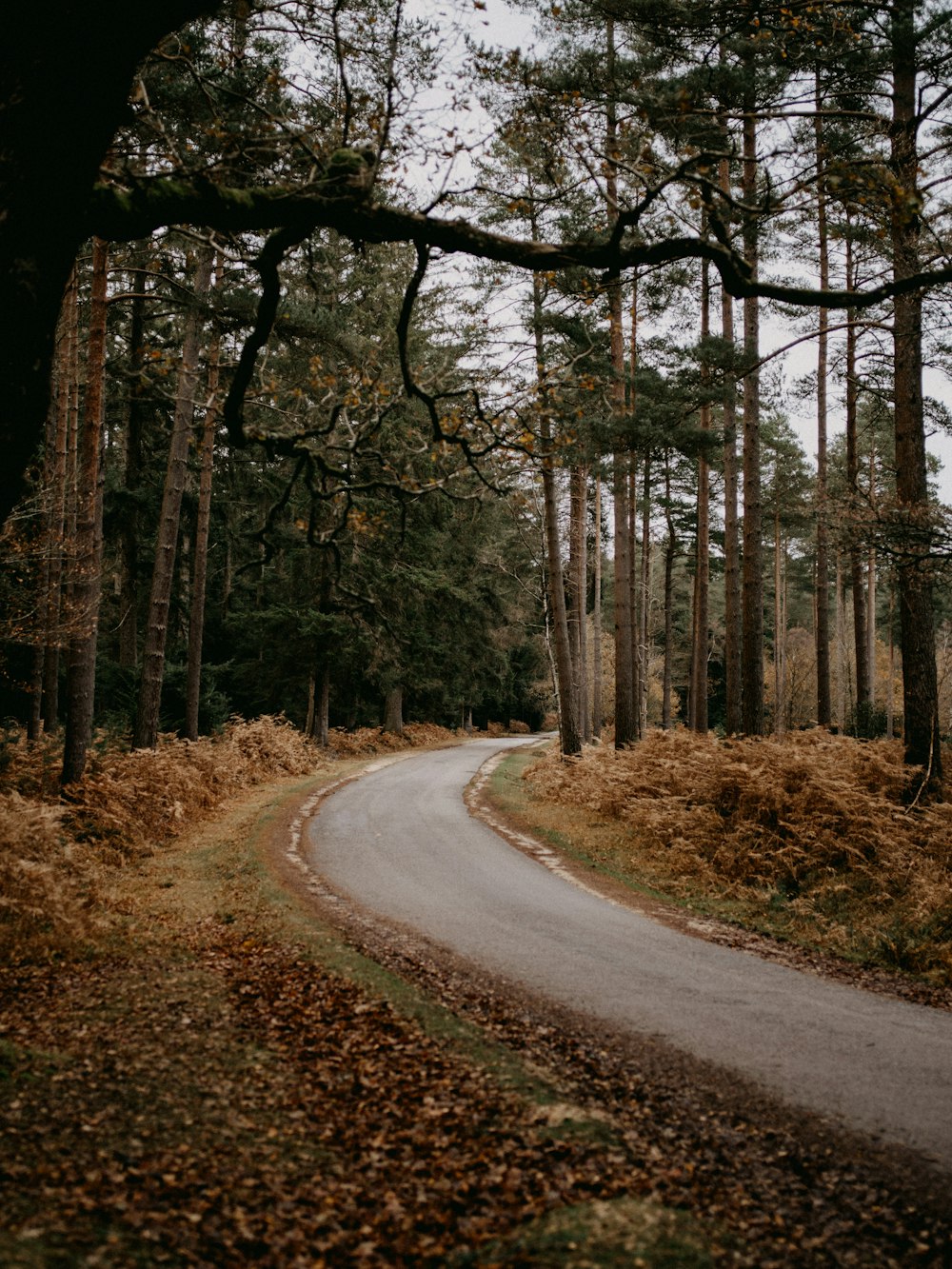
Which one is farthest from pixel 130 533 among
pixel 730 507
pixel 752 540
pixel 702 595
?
pixel 752 540

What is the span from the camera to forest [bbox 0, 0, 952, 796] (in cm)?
421

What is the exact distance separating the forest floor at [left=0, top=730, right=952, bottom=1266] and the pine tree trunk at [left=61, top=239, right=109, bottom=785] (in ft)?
20.9

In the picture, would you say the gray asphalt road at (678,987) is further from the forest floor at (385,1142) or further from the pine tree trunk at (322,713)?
the pine tree trunk at (322,713)

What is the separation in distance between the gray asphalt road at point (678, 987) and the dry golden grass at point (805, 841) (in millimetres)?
1514

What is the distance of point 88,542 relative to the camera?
11.4 meters

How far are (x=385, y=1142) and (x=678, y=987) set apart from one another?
10.8 feet

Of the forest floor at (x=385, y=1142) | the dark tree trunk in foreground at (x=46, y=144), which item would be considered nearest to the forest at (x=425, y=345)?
the dark tree trunk in foreground at (x=46, y=144)

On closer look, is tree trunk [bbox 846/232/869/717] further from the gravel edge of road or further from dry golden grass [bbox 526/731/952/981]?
the gravel edge of road

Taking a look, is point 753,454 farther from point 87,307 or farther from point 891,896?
point 87,307

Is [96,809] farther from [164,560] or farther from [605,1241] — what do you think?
[605,1241]

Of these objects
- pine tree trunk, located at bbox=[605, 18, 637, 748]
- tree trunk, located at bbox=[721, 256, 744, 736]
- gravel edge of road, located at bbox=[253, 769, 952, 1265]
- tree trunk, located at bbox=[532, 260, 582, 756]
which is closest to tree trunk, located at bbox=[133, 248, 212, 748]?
tree trunk, located at bbox=[532, 260, 582, 756]

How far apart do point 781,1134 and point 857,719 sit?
18180 mm

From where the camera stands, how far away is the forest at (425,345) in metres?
4.21

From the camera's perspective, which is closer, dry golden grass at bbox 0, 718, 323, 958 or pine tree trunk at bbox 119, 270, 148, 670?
dry golden grass at bbox 0, 718, 323, 958
